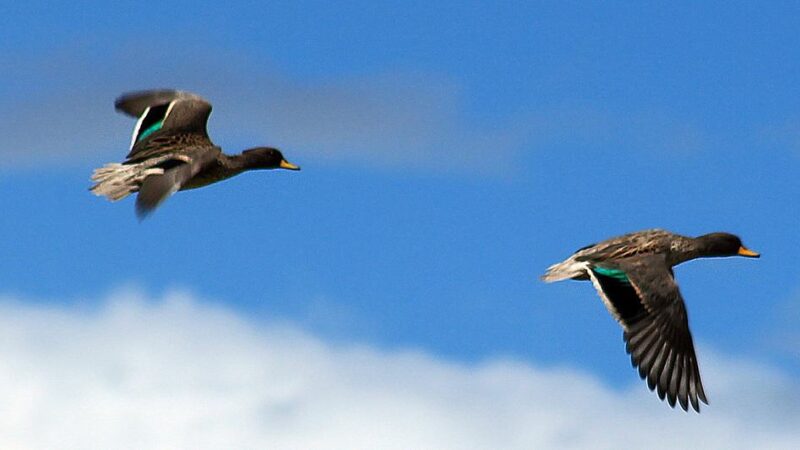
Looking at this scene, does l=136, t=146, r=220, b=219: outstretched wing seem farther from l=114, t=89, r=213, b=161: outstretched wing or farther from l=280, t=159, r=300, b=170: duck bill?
l=280, t=159, r=300, b=170: duck bill

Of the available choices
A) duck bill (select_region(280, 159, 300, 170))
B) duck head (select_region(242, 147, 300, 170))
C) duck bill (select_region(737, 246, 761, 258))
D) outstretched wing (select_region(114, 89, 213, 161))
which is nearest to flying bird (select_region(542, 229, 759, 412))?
duck bill (select_region(737, 246, 761, 258))

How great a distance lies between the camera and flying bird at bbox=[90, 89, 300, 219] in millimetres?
19312

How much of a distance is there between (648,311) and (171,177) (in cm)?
509

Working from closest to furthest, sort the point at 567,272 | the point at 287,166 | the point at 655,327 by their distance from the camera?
1. the point at 655,327
2. the point at 567,272
3. the point at 287,166

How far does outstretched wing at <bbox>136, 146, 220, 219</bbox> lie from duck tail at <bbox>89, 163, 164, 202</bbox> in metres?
0.20

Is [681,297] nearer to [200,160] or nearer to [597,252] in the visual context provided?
[597,252]

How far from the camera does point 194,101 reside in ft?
72.6

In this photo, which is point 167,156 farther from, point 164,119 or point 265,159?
point 164,119

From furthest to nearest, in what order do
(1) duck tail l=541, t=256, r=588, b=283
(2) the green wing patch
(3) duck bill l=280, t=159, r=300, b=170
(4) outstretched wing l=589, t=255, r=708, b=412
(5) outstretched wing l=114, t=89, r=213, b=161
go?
1. (5) outstretched wing l=114, t=89, r=213, b=161
2. (3) duck bill l=280, t=159, r=300, b=170
3. (1) duck tail l=541, t=256, r=588, b=283
4. (2) the green wing patch
5. (4) outstretched wing l=589, t=255, r=708, b=412

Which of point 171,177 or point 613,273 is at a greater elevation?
point 171,177

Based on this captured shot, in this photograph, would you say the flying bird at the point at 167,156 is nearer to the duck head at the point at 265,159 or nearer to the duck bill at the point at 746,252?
the duck head at the point at 265,159

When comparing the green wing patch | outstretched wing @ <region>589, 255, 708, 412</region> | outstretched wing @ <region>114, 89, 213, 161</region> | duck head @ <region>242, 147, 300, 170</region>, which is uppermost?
outstretched wing @ <region>114, 89, 213, 161</region>

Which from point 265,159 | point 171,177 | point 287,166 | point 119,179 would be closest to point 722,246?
point 287,166

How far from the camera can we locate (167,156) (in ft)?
67.0
